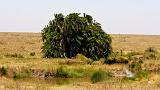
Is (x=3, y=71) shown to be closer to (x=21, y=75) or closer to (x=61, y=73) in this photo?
(x=21, y=75)

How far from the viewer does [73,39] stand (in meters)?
55.8

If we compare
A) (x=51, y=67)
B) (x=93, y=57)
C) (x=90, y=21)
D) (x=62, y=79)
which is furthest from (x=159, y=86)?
(x=90, y=21)

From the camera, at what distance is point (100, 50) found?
56.5 m

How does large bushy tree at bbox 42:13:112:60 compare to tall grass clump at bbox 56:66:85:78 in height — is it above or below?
above

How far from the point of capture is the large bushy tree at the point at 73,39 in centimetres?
5581

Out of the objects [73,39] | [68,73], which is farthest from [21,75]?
[73,39]

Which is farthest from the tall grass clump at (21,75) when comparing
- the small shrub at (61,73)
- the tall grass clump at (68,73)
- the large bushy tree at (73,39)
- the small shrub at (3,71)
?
the large bushy tree at (73,39)

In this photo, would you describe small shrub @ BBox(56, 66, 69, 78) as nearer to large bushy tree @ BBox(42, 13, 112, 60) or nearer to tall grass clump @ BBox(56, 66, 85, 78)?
tall grass clump @ BBox(56, 66, 85, 78)

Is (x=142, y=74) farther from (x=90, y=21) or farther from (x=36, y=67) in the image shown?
(x=90, y=21)

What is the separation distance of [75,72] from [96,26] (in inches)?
785

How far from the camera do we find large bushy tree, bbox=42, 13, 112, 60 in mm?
55812

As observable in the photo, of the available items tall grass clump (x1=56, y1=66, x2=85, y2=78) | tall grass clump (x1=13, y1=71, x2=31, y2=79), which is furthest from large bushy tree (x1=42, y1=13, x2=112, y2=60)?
tall grass clump (x1=13, y1=71, x2=31, y2=79)

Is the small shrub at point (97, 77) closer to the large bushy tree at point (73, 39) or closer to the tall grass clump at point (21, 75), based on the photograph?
the tall grass clump at point (21, 75)

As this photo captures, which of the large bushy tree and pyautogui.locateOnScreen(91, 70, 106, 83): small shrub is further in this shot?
the large bushy tree
